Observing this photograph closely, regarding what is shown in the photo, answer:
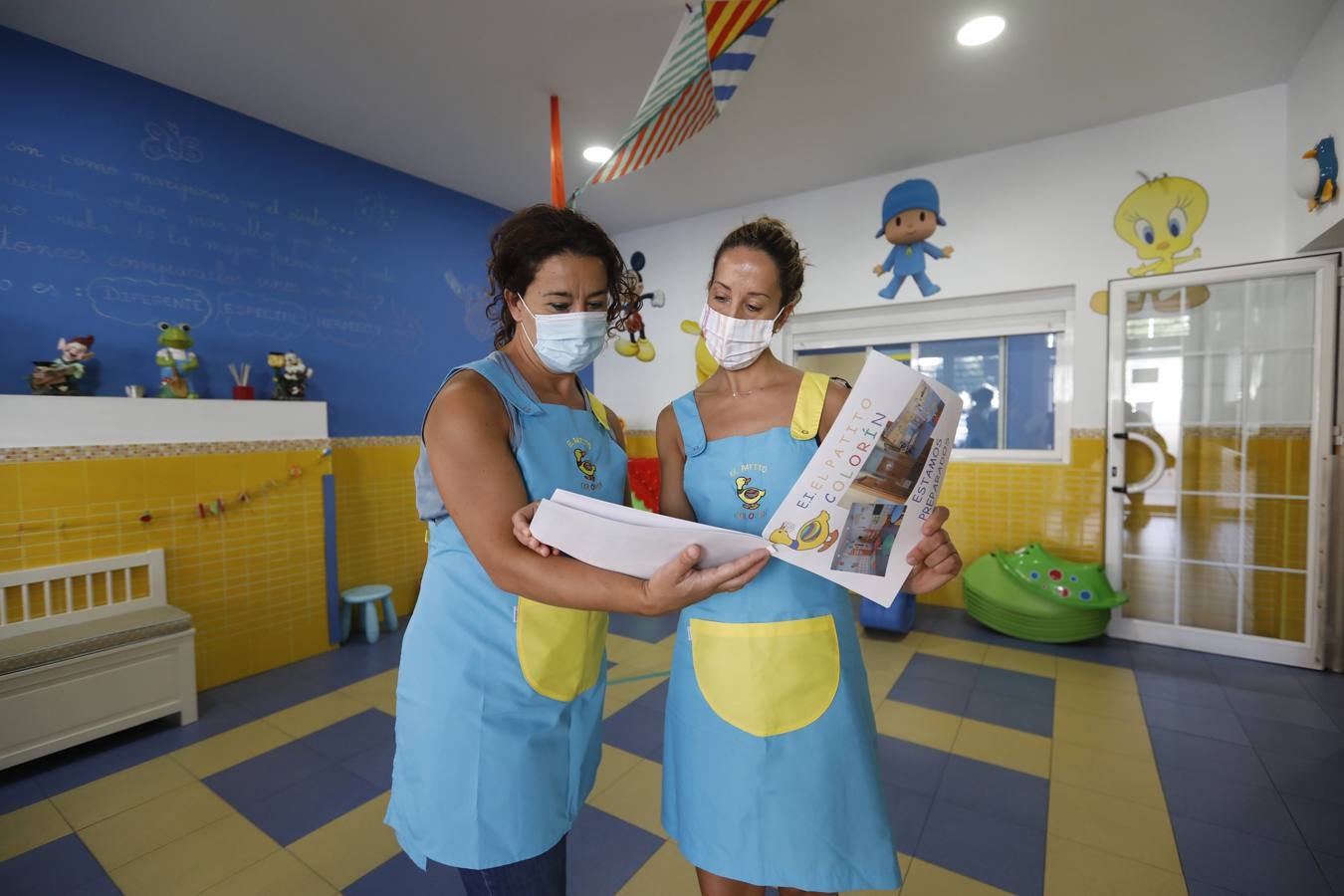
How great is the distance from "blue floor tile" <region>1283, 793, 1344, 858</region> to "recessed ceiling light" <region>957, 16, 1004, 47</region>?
3054mm

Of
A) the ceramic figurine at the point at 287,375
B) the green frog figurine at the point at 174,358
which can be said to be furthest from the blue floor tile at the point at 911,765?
the green frog figurine at the point at 174,358

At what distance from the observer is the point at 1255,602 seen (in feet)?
10.5

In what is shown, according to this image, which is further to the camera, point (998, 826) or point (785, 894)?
point (998, 826)

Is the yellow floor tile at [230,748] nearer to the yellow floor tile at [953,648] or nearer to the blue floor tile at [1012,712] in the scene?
the blue floor tile at [1012,712]

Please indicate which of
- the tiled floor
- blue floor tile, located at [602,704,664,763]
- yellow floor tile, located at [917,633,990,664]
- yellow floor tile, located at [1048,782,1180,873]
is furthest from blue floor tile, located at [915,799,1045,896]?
yellow floor tile, located at [917,633,990,664]

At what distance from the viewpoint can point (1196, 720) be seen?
8.22 feet

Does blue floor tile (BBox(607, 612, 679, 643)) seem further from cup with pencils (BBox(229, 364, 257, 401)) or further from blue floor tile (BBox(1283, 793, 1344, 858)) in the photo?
blue floor tile (BBox(1283, 793, 1344, 858))

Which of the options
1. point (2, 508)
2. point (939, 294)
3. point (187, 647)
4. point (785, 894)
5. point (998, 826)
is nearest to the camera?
point (785, 894)

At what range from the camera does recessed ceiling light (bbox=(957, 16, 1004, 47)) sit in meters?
2.48

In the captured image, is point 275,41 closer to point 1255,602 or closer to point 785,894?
point 785,894

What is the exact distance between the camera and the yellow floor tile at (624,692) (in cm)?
265

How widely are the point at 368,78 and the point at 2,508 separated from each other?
2.37 meters

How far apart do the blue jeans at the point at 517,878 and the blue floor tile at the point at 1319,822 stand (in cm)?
229

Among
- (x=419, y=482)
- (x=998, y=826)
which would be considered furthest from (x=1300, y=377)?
(x=419, y=482)
